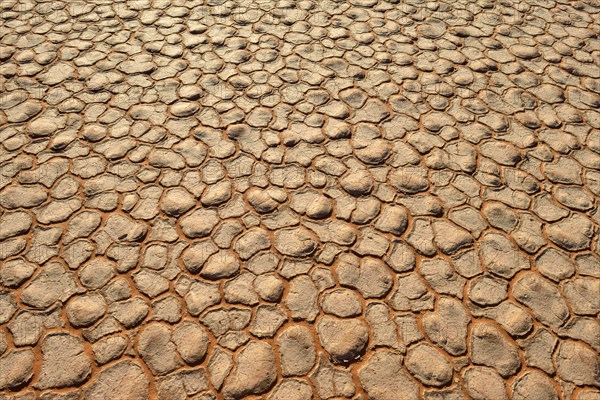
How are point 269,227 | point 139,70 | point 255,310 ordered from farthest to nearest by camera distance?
point 139,70 → point 269,227 → point 255,310

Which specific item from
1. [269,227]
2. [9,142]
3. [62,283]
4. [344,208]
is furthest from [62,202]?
[344,208]

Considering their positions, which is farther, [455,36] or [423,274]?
[455,36]

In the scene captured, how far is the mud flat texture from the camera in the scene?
5.94 feet

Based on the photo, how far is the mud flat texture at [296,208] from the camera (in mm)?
1811

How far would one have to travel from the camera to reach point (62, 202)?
2330 mm

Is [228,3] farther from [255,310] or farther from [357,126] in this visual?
[255,310]

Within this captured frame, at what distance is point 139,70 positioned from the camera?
124 inches

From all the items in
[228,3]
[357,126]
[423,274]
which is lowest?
[423,274]

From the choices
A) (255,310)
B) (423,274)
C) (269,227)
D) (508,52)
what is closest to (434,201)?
(423,274)

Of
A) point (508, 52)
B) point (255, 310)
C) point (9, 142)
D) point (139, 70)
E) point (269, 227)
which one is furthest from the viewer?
point (508, 52)

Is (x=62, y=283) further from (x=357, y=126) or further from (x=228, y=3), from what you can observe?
(x=228, y=3)

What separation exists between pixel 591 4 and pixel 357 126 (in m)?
2.96

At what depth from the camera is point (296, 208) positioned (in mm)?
2336

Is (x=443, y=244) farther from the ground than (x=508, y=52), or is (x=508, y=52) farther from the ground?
(x=508, y=52)
